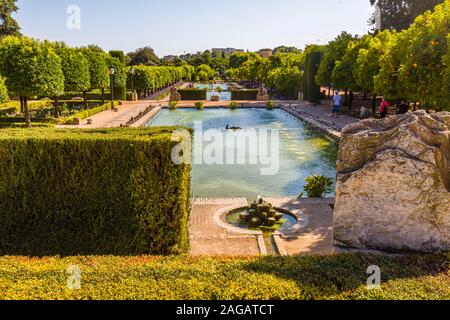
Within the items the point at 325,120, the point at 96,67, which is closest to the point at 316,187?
the point at 325,120

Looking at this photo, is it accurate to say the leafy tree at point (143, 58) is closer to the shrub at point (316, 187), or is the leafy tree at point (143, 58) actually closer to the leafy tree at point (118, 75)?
the leafy tree at point (118, 75)

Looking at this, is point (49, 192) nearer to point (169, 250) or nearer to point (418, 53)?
point (169, 250)

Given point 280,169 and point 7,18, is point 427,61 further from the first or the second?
point 7,18

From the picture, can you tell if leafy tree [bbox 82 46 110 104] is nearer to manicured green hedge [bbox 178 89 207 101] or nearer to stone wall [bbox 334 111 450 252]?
manicured green hedge [bbox 178 89 207 101]

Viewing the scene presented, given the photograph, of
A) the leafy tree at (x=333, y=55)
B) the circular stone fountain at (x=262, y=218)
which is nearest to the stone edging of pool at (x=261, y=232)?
the circular stone fountain at (x=262, y=218)

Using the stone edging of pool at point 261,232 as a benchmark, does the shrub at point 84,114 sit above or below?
above

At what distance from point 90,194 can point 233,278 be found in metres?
3.82

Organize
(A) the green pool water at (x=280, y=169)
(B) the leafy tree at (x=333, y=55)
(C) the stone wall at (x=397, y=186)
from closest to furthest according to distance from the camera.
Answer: (C) the stone wall at (x=397, y=186)
(A) the green pool water at (x=280, y=169)
(B) the leafy tree at (x=333, y=55)

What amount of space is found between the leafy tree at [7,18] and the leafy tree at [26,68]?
41.3 m

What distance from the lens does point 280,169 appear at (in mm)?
17609

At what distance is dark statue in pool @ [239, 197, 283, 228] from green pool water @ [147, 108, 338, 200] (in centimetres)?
253

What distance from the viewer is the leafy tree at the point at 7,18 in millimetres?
61844

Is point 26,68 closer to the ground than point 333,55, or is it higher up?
closer to the ground

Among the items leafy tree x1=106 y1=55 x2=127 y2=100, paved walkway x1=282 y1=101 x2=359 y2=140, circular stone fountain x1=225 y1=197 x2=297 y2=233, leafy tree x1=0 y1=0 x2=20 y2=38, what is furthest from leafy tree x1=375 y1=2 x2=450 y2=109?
leafy tree x1=0 y1=0 x2=20 y2=38
